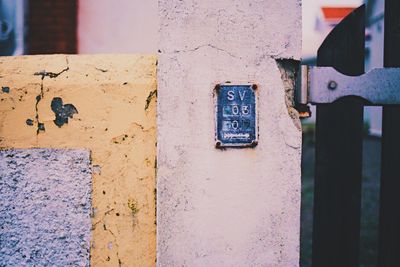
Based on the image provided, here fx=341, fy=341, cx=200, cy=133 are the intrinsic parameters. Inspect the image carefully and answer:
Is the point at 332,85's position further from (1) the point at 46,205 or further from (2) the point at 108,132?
(1) the point at 46,205

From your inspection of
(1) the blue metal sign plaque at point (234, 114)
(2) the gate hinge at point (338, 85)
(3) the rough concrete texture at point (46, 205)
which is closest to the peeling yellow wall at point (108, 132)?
(3) the rough concrete texture at point (46, 205)

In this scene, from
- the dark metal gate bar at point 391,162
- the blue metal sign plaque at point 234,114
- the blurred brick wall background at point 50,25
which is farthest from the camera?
the blurred brick wall background at point 50,25

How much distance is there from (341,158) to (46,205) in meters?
1.18

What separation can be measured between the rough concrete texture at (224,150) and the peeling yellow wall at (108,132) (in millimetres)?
95

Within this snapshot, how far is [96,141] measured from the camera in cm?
127

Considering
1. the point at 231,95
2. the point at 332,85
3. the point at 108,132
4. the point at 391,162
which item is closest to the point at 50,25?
the point at 108,132

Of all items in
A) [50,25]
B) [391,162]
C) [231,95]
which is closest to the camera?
[231,95]

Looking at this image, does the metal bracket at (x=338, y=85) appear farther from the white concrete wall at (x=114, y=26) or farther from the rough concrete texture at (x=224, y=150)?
the white concrete wall at (x=114, y=26)

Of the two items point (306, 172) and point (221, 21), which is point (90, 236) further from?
point (306, 172)

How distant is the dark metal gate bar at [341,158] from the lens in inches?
54.4

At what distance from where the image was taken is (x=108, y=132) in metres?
1.27

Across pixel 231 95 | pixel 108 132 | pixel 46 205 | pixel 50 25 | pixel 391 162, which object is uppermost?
pixel 50 25

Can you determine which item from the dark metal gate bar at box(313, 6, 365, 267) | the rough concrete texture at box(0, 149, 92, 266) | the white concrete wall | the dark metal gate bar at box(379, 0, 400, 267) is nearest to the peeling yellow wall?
the rough concrete texture at box(0, 149, 92, 266)

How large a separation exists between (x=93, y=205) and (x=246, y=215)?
1.87ft
